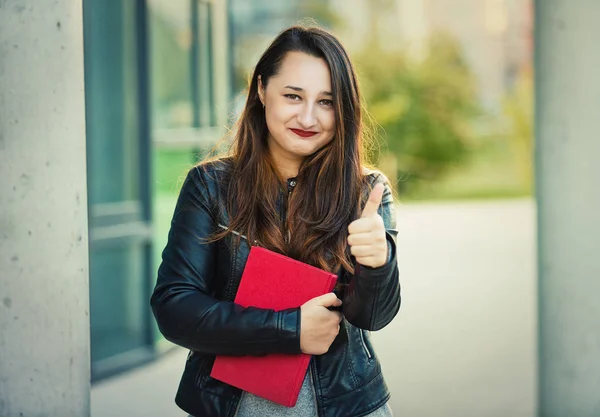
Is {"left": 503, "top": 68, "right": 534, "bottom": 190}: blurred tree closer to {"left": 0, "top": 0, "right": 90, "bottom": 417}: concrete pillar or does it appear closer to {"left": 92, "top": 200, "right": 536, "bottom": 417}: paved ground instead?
{"left": 92, "top": 200, "right": 536, "bottom": 417}: paved ground

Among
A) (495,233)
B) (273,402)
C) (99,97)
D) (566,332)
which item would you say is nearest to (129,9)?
(99,97)

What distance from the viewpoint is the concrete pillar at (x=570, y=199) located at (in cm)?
346

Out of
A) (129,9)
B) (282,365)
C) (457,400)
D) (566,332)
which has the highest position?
(129,9)

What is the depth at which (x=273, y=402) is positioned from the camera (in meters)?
2.21

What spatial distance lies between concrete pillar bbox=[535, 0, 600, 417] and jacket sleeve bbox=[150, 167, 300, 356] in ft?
5.82

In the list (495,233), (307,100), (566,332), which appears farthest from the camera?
(495,233)

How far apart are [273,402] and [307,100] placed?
763 millimetres

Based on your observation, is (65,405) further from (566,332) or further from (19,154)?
(566,332)

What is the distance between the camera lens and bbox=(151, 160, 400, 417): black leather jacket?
Result: 2.09 metres

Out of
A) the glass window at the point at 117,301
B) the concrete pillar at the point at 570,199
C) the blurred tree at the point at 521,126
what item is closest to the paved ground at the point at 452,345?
the glass window at the point at 117,301

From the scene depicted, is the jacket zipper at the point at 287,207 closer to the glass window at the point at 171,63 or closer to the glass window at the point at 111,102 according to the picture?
the glass window at the point at 111,102

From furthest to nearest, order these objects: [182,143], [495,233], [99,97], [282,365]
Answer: [495,233] < [182,143] < [99,97] < [282,365]

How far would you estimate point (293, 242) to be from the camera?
2.27 meters

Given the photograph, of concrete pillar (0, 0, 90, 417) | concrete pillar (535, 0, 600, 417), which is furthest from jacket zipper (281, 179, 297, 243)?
concrete pillar (535, 0, 600, 417)
